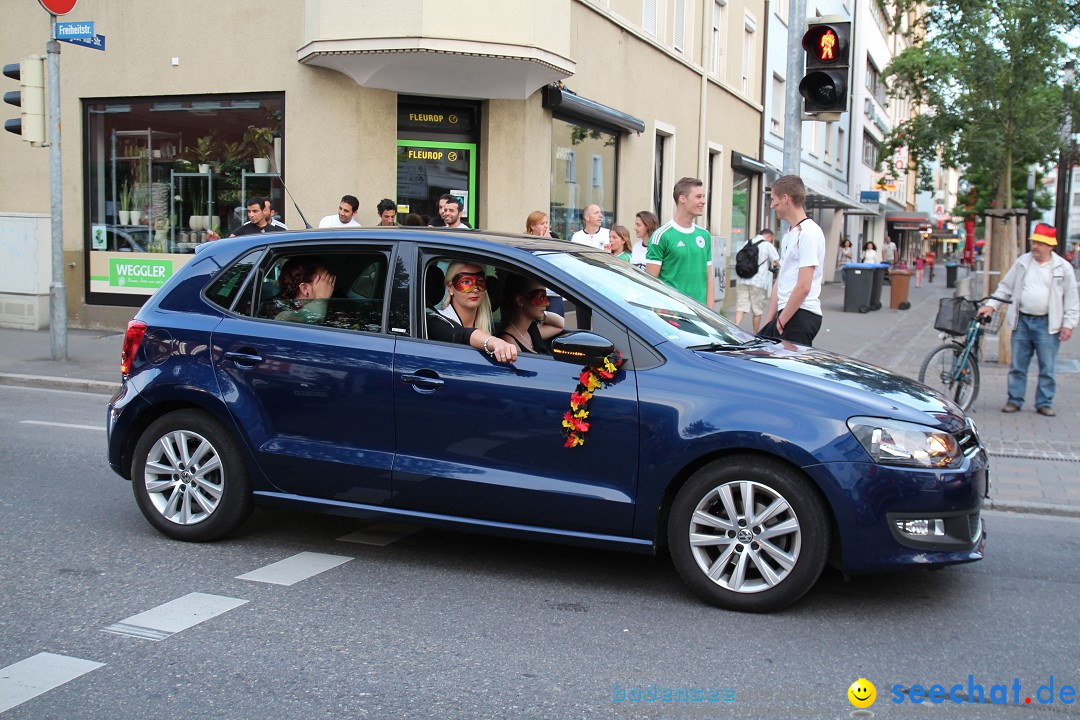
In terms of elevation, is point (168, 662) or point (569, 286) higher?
point (569, 286)

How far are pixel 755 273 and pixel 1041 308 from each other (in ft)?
16.2

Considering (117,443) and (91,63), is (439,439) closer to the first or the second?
(117,443)

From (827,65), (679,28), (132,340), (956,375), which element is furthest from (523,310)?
(679,28)

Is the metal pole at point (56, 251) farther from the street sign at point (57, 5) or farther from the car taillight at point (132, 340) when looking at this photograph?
the car taillight at point (132, 340)

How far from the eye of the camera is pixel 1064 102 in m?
27.1

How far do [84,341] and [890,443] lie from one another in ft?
41.4

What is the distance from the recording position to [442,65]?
1372 cm

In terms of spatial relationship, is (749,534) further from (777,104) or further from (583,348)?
(777,104)

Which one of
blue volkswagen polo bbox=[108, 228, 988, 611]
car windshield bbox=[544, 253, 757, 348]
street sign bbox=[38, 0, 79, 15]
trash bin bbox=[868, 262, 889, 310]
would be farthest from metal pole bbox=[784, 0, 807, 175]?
trash bin bbox=[868, 262, 889, 310]

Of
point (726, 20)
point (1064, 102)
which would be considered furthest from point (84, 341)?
point (1064, 102)

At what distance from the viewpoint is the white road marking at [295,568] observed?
5.18 m

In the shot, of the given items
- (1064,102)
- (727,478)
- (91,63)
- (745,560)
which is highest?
(1064,102)

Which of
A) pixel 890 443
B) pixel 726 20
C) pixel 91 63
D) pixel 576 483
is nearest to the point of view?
pixel 890 443

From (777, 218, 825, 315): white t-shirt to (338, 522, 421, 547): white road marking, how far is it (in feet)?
10.7
